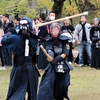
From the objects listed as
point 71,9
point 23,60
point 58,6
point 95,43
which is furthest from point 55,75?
point 71,9

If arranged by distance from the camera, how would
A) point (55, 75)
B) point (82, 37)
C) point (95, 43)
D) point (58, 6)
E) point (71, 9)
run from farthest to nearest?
point (71, 9) < point (58, 6) < point (82, 37) < point (95, 43) < point (55, 75)

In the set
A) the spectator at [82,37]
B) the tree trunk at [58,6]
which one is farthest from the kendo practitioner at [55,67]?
the tree trunk at [58,6]

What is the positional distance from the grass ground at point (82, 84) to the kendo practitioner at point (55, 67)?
0.72 meters

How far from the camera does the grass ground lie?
880cm

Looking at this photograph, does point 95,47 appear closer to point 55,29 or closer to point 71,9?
point 55,29

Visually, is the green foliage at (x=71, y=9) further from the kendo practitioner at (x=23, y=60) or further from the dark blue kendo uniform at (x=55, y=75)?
the kendo practitioner at (x=23, y=60)

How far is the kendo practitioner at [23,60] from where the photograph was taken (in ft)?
22.9

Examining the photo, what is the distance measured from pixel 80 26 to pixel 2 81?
431 centimetres

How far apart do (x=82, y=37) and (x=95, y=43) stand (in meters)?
0.58

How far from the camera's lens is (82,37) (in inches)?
548

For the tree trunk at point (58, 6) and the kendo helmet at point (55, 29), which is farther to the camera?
the tree trunk at point (58, 6)

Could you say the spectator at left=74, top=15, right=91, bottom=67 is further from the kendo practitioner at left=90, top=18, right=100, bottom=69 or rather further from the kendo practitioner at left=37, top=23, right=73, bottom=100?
the kendo practitioner at left=37, top=23, right=73, bottom=100

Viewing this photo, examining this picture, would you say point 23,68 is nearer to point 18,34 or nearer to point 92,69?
point 18,34

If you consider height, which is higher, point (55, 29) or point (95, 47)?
point (55, 29)
